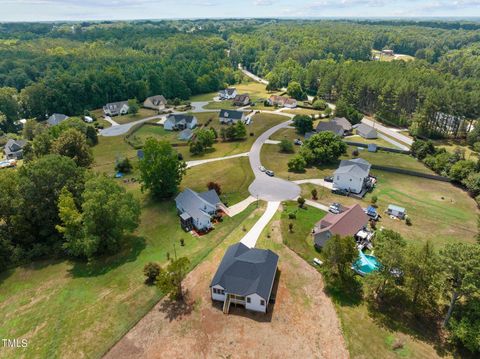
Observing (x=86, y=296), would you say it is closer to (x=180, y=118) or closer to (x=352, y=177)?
(x=352, y=177)

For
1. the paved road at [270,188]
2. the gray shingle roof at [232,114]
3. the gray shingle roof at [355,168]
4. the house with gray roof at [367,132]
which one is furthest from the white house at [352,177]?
the gray shingle roof at [232,114]

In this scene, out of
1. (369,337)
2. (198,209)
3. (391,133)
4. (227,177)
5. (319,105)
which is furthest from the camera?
(319,105)

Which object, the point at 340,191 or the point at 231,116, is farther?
the point at 231,116

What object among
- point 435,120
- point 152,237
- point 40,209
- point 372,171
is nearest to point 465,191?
point 372,171

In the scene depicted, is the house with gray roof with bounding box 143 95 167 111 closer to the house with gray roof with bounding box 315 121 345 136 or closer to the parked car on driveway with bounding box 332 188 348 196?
the house with gray roof with bounding box 315 121 345 136

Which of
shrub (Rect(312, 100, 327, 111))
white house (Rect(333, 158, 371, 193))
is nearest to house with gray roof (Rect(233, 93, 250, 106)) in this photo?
shrub (Rect(312, 100, 327, 111))

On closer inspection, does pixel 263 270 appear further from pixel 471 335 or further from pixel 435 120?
pixel 435 120

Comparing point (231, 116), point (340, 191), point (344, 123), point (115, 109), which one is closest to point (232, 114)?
point (231, 116)
